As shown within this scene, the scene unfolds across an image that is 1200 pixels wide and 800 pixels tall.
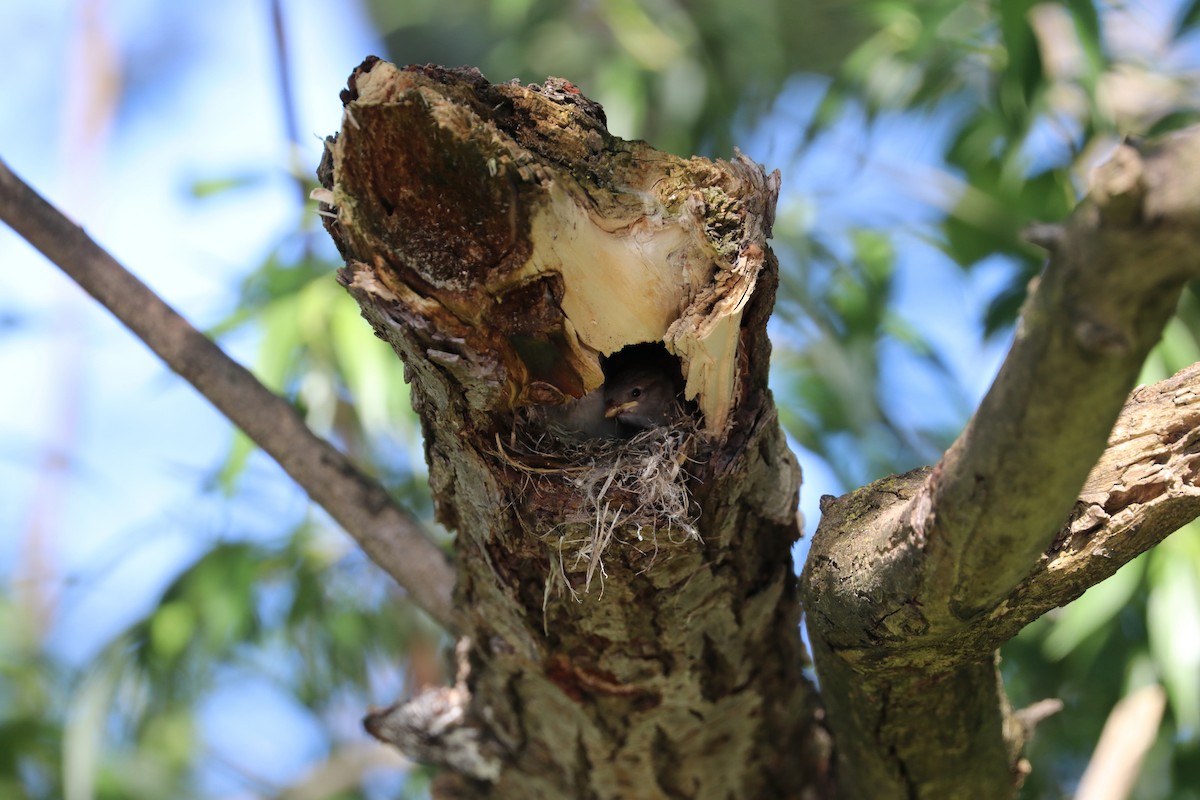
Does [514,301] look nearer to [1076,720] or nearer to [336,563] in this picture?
[336,563]

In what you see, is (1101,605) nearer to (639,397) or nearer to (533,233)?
(639,397)

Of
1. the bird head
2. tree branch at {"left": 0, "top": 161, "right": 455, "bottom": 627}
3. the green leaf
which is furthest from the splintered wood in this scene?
the green leaf

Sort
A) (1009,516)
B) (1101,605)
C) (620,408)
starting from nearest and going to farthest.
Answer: (1009,516), (620,408), (1101,605)

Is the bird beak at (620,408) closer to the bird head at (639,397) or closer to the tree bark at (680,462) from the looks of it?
the bird head at (639,397)

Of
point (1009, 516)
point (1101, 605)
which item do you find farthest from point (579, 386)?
point (1101, 605)

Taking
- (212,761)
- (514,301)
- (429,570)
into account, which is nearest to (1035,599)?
(514,301)

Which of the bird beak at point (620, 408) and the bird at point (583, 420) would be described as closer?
the bird at point (583, 420)

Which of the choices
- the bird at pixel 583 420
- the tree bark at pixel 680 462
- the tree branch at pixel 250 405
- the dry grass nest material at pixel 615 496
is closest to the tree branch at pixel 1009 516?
the tree bark at pixel 680 462
